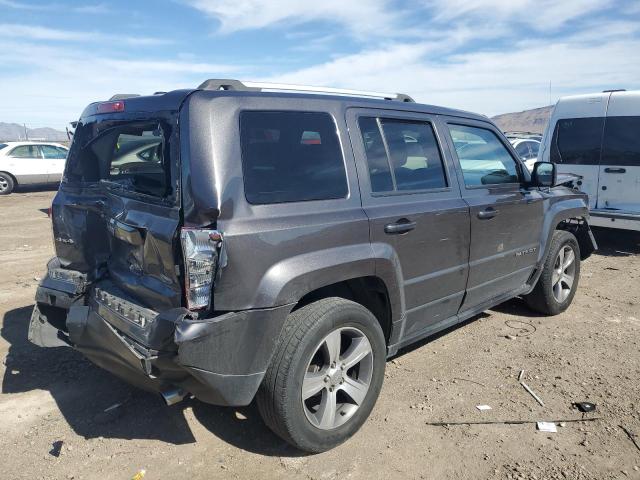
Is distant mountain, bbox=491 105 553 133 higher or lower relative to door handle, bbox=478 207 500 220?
higher

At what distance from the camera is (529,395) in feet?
11.6

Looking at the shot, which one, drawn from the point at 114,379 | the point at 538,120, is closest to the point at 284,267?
the point at 114,379

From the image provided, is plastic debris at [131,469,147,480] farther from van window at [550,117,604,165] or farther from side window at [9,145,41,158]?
side window at [9,145,41,158]

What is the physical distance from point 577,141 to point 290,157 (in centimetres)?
668

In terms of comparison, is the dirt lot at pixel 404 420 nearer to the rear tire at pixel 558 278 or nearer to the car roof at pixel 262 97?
the rear tire at pixel 558 278

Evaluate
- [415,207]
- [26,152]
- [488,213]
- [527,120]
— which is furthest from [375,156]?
[527,120]

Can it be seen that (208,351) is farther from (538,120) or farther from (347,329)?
(538,120)

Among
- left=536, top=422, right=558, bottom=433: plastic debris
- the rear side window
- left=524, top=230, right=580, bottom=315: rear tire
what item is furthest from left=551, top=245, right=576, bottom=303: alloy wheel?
the rear side window

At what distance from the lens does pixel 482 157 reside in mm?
4242

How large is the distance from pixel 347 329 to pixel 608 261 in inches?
231

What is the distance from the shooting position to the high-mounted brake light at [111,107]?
9.80 ft

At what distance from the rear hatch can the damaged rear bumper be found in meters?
0.14

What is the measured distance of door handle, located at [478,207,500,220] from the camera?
3.82 metres

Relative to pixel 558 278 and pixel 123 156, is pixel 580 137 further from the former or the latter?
pixel 123 156
